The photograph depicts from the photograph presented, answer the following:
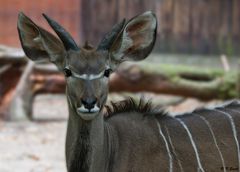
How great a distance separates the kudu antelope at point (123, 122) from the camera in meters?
3.23

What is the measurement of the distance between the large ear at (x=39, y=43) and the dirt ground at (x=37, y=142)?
7.23ft

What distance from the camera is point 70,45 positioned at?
3342 mm

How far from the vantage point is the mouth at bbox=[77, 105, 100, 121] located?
3094 millimetres

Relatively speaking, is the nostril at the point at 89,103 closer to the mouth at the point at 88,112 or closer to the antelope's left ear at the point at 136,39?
the mouth at the point at 88,112

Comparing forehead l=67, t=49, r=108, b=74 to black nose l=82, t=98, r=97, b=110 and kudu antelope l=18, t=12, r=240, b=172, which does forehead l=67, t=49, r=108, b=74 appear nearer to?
kudu antelope l=18, t=12, r=240, b=172

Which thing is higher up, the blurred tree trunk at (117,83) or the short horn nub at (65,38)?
the short horn nub at (65,38)

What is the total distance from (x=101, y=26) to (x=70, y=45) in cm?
782

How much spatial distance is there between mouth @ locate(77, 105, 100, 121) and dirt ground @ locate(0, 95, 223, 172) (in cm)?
256

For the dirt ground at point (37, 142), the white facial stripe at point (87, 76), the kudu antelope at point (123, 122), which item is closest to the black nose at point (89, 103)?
the kudu antelope at point (123, 122)

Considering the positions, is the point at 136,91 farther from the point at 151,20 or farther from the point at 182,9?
the point at 151,20

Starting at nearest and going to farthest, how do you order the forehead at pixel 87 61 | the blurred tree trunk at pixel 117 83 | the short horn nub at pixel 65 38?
the forehead at pixel 87 61 < the short horn nub at pixel 65 38 < the blurred tree trunk at pixel 117 83

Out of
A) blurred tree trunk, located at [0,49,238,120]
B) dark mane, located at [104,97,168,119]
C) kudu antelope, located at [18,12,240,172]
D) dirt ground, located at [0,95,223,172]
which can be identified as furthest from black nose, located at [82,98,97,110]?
blurred tree trunk, located at [0,49,238,120]

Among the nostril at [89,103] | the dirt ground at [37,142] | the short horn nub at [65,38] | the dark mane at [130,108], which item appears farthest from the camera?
the dirt ground at [37,142]

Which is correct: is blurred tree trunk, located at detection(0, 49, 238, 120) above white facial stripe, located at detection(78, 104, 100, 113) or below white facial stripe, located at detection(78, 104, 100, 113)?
below
